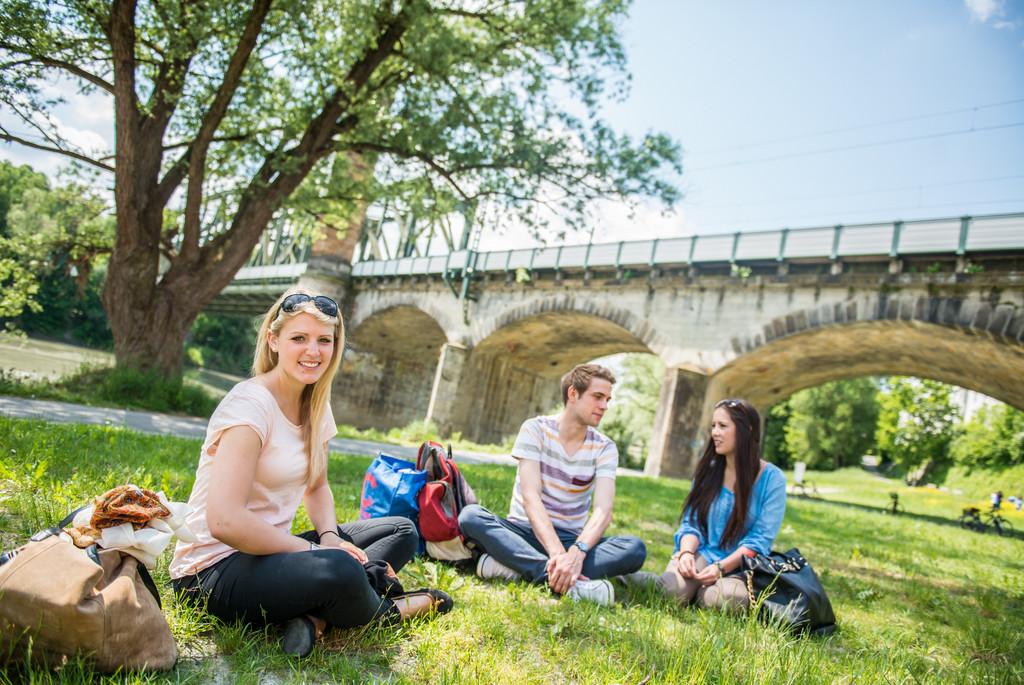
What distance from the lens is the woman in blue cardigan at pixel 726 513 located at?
134 inches

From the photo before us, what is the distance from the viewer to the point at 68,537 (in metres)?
1.74

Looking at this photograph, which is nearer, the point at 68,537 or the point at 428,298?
the point at 68,537

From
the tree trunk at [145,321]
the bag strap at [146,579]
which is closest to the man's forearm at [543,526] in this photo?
the bag strap at [146,579]

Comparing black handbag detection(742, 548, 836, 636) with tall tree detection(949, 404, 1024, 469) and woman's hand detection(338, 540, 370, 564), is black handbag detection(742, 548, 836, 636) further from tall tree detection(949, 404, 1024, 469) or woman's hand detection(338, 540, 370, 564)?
tall tree detection(949, 404, 1024, 469)

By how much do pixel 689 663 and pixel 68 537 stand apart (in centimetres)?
201

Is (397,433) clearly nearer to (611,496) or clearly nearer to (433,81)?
(433,81)

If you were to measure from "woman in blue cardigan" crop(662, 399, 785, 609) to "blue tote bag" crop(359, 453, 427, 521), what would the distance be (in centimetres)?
145

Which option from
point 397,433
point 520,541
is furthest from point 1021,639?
point 397,433

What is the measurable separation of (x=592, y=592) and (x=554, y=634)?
0.64 metres

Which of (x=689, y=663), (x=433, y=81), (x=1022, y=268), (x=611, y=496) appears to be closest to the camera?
(x=689, y=663)

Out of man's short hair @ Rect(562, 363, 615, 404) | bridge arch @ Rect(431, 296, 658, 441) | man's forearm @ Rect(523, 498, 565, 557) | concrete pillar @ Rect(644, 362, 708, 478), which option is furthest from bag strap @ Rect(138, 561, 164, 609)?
bridge arch @ Rect(431, 296, 658, 441)

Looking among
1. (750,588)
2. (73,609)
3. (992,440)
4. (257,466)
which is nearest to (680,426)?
(750,588)

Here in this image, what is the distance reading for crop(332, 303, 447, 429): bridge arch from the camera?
27.0 metres

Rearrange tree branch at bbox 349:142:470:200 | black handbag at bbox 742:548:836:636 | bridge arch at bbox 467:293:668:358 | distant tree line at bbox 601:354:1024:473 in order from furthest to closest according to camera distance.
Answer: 1. distant tree line at bbox 601:354:1024:473
2. bridge arch at bbox 467:293:668:358
3. tree branch at bbox 349:142:470:200
4. black handbag at bbox 742:548:836:636
